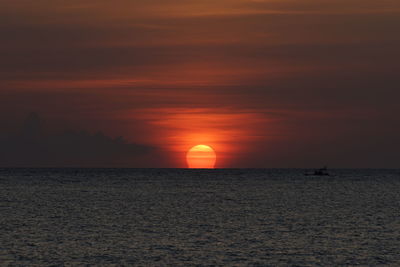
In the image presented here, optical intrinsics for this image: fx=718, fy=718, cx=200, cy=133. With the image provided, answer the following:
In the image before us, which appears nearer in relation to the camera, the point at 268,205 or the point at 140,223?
the point at 140,223

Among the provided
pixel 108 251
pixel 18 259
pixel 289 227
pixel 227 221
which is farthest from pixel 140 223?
pixel 18 259

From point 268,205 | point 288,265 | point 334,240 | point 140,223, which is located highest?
point 268,205

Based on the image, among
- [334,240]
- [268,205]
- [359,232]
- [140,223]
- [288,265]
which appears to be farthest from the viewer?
[268,205]

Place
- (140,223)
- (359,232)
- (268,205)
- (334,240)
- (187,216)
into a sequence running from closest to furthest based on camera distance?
1. (334,240)
2. (359,232)
3. (140,223)
4. (187,216)
5. (268,205)

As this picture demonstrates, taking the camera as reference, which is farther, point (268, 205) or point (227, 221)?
point (268, 205)

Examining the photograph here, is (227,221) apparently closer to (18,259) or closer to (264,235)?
(264,235)

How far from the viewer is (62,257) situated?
6303 centimetres

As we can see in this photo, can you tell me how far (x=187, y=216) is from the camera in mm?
104438

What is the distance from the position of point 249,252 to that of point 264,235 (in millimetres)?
13190

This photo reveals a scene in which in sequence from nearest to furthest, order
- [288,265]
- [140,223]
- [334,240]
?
[288,265] < [334,240] < [140,223]

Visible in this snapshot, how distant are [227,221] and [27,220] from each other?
27.0 m

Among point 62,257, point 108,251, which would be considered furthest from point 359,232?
point 62,257

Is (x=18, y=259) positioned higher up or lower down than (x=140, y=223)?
lower down

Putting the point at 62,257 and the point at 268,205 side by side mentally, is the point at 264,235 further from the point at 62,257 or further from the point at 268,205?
the point at 268,205
